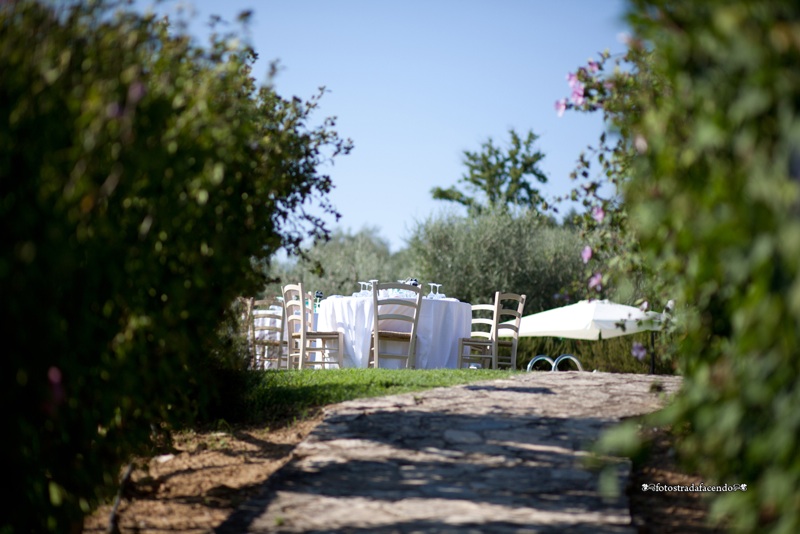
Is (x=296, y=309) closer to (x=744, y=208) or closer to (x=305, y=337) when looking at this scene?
(x=305, y=337)

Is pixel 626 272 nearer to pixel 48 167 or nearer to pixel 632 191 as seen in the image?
pixel 632 191

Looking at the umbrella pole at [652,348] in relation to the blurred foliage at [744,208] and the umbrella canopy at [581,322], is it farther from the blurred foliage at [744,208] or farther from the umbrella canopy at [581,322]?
the blurred foliage at [744,208]

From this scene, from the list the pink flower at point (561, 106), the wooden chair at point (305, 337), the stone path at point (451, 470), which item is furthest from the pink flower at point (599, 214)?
the wooden chair at point (305, 337)

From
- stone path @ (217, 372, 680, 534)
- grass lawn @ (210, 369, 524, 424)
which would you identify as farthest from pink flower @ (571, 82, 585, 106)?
grass lawn @ (210, 369, 524, 424)

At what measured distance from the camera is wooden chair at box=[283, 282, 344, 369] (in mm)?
10891

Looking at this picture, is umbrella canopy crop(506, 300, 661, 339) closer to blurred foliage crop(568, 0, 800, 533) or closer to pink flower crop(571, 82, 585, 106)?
pink flower crop(571, 82, 585, 106)

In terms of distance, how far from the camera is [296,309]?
1295cm

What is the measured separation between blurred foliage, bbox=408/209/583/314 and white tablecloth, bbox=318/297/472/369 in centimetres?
969

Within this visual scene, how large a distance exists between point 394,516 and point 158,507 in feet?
4.25

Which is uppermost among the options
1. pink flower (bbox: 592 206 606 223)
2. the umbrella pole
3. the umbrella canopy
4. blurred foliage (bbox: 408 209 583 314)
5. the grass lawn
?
blurred foliage (bbox: 408 209 583 314)

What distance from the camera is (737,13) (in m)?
1.52

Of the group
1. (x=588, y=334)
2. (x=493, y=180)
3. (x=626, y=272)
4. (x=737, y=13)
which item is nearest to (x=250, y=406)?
(x=626, y=272)

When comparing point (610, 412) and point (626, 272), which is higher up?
point (626, 272)

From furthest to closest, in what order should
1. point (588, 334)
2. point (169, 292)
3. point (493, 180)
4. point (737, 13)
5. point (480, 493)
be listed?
point (493, 180)
point (588, 334)
point (480, 493)
point (169, 292)
point (737, 13)
